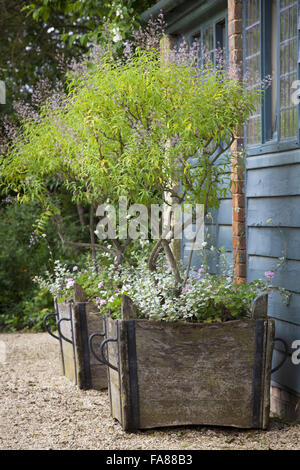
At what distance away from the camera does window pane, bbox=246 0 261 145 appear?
4.42m

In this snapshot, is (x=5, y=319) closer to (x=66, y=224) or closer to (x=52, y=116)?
(x=66, y=224)

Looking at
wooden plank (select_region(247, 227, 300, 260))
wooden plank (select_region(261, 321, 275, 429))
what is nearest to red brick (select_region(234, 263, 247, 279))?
wooden plank (select_region(247, 227, 300, 260))

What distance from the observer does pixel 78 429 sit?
3863 millimetres

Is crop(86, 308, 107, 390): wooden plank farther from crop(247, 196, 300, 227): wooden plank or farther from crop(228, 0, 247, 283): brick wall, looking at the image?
crop(247, 196, 300, 227): wooden plank

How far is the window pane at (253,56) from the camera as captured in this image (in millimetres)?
4422

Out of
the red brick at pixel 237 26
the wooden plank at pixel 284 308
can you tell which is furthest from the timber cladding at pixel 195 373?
the red brick at pixel 237 26

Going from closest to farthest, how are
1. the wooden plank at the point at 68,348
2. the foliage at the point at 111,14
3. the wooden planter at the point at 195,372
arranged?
the wooden planter at the point at 195,372 < the wooden plank at the point at 68,348 < the foliage at the point at 111,14

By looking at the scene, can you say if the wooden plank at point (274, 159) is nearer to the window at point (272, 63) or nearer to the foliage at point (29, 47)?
the window at point (272, 63)

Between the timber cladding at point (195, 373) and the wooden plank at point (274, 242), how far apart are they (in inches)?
22.9

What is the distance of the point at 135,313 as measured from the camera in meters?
3.67

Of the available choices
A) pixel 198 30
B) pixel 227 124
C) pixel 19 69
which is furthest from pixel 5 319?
pixel 227 124

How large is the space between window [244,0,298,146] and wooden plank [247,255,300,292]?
32.3 inches

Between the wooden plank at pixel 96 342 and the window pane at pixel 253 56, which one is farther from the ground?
the window pane at pixel 253 56

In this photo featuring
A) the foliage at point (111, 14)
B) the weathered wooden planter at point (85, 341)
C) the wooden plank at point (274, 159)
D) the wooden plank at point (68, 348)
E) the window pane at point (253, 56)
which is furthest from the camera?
the foliage at point (111, 14)
